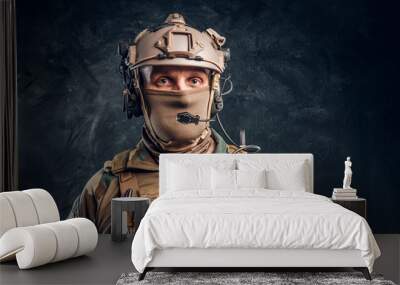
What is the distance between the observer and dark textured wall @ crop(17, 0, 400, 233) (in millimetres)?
7242

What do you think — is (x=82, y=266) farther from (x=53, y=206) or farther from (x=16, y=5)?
(x=16, y=5)

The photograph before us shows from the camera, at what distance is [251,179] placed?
255 inches

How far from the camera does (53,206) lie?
19.4ft

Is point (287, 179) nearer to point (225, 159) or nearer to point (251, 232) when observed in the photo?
point (225, 159)

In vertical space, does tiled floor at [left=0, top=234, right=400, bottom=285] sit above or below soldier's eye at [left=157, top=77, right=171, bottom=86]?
below

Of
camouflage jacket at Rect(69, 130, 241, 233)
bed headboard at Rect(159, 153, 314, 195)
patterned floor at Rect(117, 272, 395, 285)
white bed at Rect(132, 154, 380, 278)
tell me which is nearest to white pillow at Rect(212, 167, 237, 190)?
bed headboard at Rect(159, 153, 314, 195)

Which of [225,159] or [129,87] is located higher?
[129,87]

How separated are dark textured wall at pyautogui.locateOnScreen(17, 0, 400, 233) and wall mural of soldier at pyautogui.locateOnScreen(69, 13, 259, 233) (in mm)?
124

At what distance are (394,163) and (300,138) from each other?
1.10 m

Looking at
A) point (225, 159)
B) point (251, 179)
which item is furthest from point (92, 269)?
point (225, 159)

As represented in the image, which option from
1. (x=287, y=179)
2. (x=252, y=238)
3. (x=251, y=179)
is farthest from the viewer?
(x=287, y=179)

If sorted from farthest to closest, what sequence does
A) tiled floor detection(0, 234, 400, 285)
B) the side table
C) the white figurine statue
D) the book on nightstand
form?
the white figurine statue, the book on nightstand, the side table, tiled floor detection(0, 234, 400, 285)

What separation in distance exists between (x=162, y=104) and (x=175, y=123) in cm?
26

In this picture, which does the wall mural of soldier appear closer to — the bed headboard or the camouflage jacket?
the camouflage jacket
